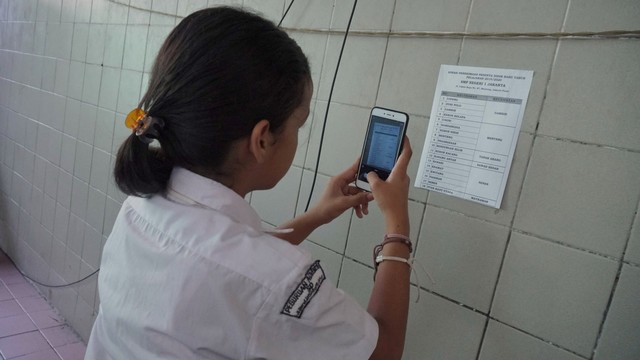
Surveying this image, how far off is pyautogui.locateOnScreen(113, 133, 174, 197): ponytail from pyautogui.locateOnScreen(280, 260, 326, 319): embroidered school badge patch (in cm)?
29

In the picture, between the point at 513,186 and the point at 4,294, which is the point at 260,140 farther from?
the point at 4,294

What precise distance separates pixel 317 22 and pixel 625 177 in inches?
34.2

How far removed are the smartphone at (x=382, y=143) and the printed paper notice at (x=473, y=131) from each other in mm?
108

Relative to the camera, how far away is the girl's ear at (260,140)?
26.1 inches

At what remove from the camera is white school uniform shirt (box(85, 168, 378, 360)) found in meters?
0.56

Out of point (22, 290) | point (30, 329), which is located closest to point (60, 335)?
point (30, 329)

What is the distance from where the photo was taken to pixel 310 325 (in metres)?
0.58

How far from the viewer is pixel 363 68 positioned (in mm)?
1099

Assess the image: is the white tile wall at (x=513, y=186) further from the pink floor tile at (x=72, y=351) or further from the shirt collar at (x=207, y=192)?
the pink floor tile at (x=72, y=351)

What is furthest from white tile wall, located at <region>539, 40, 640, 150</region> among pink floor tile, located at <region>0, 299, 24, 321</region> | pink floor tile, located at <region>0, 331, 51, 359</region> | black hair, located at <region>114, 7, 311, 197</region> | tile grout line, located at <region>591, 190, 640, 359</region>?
pink floor tile, located at <region>0, 299, 24, 321</region>

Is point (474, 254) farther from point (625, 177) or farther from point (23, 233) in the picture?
point (23, 233)

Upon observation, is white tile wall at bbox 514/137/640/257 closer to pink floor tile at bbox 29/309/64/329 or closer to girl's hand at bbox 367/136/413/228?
girl's hand at bbox 367/136/413/228

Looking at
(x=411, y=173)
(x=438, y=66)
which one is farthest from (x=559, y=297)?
(x=438, y=66)

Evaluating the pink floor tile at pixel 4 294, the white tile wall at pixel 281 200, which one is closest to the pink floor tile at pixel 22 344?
the pink floor tile at pixel 4 294
